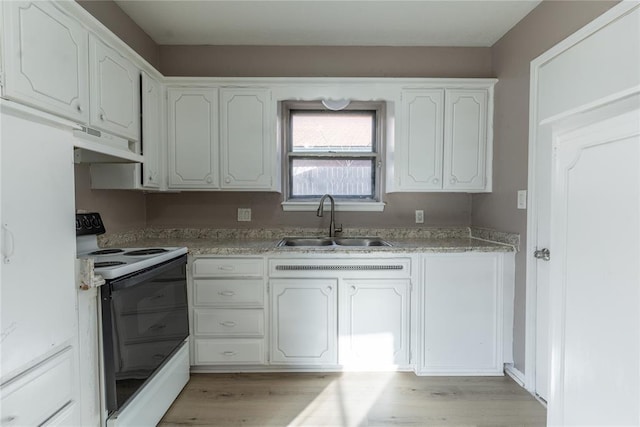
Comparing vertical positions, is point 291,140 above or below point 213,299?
above

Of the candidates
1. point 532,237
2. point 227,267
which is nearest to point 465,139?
point 532,237

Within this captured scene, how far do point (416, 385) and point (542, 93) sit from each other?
1.98 meters

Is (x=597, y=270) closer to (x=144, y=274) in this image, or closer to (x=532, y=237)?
(x=532, y=237)

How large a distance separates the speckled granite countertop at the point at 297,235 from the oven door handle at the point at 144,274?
0.75 feet

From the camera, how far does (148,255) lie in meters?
1.74

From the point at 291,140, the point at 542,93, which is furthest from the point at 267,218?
the point at 542,93

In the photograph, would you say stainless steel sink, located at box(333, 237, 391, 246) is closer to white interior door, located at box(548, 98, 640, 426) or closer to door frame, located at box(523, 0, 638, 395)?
door frame, located at box(523, 0, 638, 395)

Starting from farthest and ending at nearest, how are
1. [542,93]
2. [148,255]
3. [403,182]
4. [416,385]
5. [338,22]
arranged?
1. [403,182]
2. [338,22]
3. [416,385]
4. [542,93]
5. [148,255]

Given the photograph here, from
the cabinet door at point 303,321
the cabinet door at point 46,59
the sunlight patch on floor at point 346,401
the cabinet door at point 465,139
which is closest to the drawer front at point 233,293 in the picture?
the cabinet door at point 303,321

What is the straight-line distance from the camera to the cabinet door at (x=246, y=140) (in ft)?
7.86

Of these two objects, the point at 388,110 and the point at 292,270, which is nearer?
the point at 292,270

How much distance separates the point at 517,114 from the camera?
2.15 meters

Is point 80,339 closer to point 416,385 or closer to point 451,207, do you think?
point 416,385

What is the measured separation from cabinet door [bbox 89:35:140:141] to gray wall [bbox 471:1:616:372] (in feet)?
8.21
